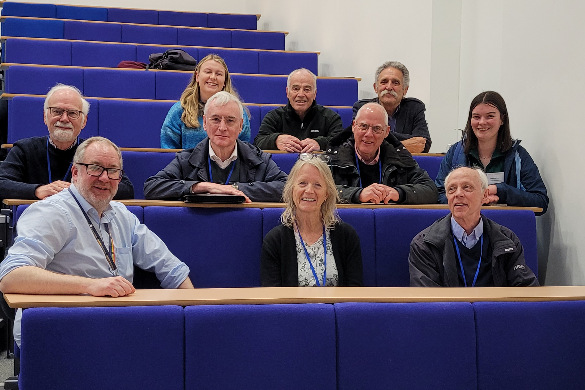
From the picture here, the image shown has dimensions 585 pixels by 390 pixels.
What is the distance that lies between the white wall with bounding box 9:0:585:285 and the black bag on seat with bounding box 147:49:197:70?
2.91 ft

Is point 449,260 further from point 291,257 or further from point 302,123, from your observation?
point 302,123

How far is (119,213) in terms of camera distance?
1747 millimetres

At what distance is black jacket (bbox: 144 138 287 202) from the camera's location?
2.04 m

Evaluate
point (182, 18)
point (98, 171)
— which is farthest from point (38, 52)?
point (98, 171)

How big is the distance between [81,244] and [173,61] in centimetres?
227

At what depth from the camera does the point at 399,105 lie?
295cm

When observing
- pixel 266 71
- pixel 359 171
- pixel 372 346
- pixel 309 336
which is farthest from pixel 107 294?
pixel 266 71

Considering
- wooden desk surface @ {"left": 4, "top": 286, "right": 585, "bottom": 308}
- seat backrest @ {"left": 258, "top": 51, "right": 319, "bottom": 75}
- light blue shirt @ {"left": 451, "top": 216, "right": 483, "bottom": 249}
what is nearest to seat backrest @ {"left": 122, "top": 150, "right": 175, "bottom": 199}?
light blue shirt @ {"left": 451, "top": 216, "right": 483, "bottom": 249}

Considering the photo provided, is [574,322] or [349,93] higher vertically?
[349,93]

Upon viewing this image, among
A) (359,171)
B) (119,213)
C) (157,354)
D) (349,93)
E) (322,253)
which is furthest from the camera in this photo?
(349,93)

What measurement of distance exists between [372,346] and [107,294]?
441 millimetres

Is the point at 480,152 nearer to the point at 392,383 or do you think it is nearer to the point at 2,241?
the point at 392,383

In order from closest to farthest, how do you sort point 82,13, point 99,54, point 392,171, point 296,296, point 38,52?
point 296,296 < point 392,171 < point 38,52 < point 99,54 < point 82,13

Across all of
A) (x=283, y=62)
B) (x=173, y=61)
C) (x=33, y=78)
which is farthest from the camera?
(x=283, y=62)
